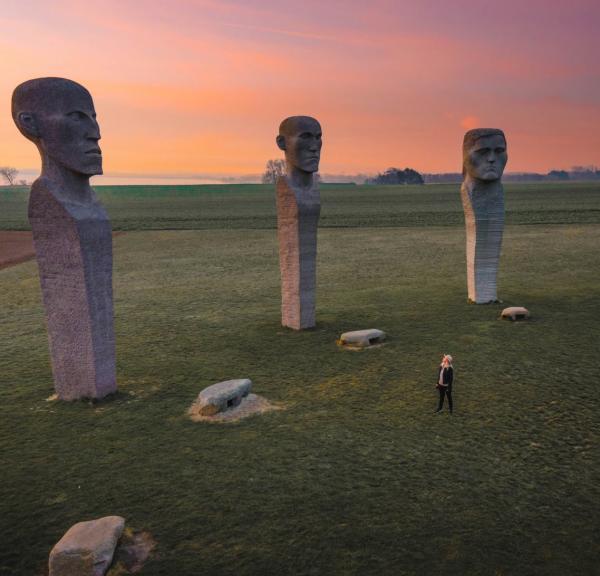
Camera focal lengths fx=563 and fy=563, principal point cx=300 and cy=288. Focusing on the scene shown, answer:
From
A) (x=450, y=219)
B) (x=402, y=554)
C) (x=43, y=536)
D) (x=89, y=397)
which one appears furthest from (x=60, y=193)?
(x=450, y=219)

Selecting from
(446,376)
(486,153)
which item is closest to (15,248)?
(486,153)

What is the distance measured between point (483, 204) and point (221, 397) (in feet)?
29.5

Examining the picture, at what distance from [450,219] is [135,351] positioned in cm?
3235

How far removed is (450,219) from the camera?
131ft

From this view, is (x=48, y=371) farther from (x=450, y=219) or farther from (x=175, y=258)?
(x=450, y=219)

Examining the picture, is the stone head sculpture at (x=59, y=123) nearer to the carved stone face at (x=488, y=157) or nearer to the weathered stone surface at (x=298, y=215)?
the weathered stone surface at (x=298, y=215)

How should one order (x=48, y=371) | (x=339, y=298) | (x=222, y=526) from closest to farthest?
(x=222, y=526) < (x=48, y=371) < (x=339, y=298)

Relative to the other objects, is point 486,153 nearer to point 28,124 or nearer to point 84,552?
point 28,124

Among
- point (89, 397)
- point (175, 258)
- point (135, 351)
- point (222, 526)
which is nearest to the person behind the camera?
point (222, 526)

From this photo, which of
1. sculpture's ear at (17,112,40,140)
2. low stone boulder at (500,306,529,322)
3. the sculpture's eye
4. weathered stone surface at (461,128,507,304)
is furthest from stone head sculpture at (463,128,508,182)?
sculpture's ear at (17,112,40,140)

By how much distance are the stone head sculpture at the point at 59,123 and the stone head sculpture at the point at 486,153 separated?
Result: 29.5 ft

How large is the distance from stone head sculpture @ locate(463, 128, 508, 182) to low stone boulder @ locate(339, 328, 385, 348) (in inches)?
200

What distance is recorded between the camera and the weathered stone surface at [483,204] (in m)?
13.4

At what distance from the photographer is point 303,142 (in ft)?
38.5
